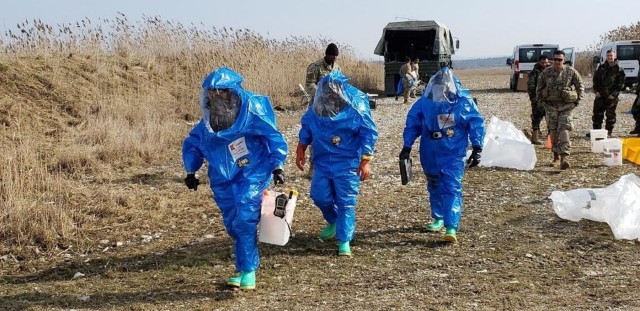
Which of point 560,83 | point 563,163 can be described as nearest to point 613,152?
point 563,163

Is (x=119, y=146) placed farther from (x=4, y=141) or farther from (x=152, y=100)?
(x=152, y=100)

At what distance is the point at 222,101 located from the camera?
4.55 metres

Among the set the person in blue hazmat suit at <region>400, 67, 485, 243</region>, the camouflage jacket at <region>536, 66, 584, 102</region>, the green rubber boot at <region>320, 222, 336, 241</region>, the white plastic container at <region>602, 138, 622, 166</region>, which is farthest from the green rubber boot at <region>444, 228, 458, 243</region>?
the white plastic container at <region>602, 138, 622, 166</region>

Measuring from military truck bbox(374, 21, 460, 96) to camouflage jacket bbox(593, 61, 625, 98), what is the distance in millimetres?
10104

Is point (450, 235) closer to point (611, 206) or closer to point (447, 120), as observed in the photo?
point (447, 120)

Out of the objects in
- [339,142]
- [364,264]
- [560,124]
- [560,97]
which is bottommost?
[364,264]

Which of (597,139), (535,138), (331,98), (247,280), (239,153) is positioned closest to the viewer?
(239,153)

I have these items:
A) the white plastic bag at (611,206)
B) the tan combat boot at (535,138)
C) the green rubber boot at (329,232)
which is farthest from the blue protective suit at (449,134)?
the tan combat boot at (535,138)

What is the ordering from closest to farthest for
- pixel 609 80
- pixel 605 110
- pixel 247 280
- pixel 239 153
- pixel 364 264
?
pixel 239 153
pixel 247 280
pixel 364 264
pixel 609 80
pixel 605 110

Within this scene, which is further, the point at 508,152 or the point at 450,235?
the point at 508,152

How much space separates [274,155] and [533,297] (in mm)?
2027

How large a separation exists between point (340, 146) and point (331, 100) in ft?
1.31

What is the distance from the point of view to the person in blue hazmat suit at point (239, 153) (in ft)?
14.6

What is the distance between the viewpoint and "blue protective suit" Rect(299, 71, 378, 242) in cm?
532
